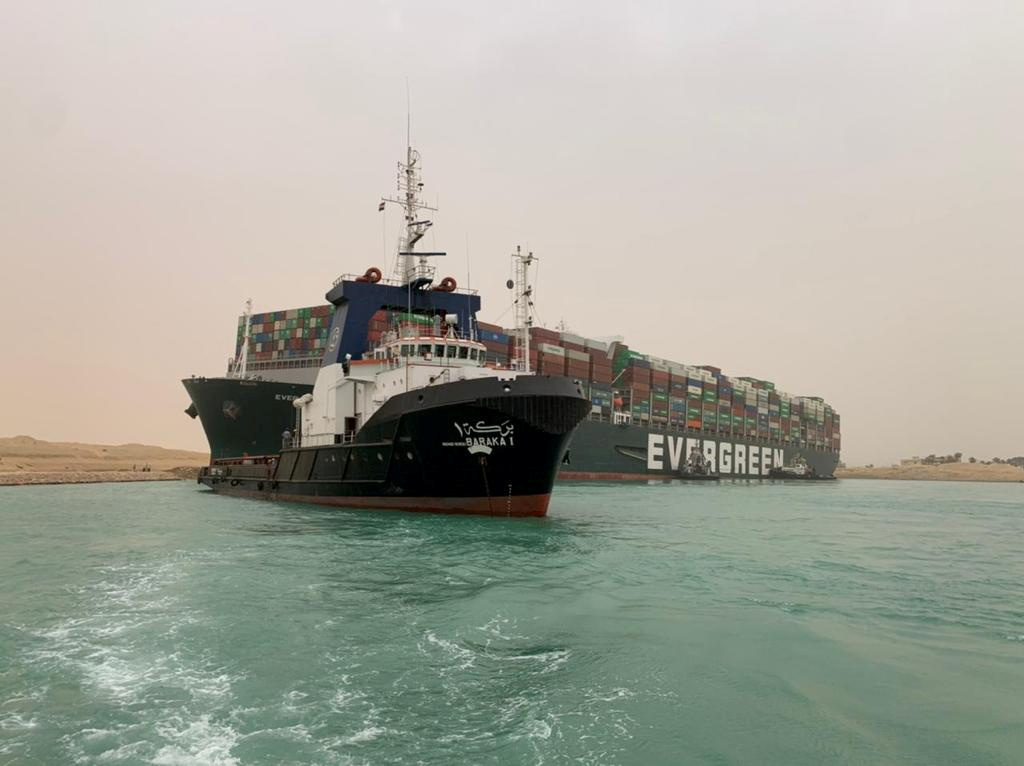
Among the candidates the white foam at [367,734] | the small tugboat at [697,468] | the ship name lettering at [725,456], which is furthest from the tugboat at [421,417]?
the ship name lettering at [725,456]

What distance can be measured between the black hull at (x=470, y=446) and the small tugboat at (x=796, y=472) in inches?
3125

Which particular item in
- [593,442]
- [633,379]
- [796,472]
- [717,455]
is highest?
[633,379]

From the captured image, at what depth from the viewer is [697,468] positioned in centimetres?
7544

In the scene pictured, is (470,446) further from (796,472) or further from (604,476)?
(796,472)

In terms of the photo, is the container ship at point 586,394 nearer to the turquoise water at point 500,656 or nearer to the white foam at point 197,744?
the turquoise water at point 500,656

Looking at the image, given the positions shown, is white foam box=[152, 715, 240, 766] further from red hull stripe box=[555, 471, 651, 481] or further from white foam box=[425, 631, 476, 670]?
red hull stripe box=[555, 471, 651, 481]

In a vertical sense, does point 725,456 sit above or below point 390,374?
below

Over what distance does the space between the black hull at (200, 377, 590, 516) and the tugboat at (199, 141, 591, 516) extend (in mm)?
36

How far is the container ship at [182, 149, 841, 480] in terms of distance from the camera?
30111 mm

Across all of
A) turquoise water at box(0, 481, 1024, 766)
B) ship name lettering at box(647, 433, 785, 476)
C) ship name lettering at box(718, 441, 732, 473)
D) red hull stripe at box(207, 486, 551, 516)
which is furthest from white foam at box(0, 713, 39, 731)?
ship name lettering at box(718, 441, 732, 473)

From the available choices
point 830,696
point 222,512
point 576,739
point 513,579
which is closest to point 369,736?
point 576,739

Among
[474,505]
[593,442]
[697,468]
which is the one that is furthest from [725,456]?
[474,505]

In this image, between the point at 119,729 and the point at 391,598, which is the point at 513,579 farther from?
the point at 119,729

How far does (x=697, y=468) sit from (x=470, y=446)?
60.2m
